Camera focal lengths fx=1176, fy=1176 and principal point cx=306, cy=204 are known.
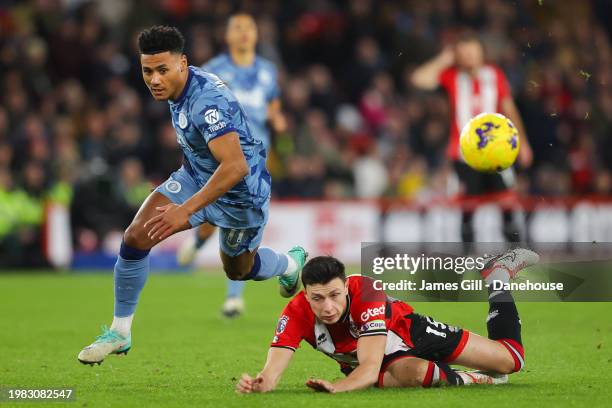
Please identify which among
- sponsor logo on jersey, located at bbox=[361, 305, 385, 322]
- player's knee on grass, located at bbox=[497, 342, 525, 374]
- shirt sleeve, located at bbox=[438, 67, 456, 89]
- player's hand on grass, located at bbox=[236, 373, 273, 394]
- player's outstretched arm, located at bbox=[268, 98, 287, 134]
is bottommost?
player's hand on grass, located at bbox=[236, 373, 273, 394]

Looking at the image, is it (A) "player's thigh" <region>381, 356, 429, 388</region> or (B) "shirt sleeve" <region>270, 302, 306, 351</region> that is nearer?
(B) "shirt sleeve" <region>270, 302, 306, 351</region>

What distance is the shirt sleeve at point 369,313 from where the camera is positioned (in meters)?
6.09

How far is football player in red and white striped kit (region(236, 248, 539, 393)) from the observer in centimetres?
608

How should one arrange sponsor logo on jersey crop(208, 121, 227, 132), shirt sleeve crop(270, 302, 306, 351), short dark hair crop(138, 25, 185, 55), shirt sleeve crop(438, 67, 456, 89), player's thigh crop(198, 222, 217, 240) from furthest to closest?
shirt sleeve crop(438, 67, 456, 89)
player's thigh crop(198, 222, 217, 240)
short dark hair crop(138, 25, 185, 55)
sponsor logo on jersey crop(208, 121, 227, 132)
shirt sleeve crop(270, 302, 306, 351)

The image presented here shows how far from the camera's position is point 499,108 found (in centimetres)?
1128

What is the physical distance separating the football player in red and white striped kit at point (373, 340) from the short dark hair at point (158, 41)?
156 cm

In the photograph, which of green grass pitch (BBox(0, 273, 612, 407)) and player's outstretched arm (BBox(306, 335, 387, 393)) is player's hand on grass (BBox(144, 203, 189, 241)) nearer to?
green grass pitch (BBox(0, 273, 612, 407))

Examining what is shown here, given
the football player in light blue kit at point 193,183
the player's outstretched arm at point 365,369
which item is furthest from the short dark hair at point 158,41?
the player's outstretched arm at point 365,369

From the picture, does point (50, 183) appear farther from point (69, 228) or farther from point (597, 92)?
point (597, 92)

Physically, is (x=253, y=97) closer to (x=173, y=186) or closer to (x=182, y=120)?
(x=173, y=186)

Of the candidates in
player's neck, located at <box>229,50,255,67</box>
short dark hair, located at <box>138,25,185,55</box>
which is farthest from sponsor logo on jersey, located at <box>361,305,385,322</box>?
player's neck, located at <box>229,50,255,67</box>

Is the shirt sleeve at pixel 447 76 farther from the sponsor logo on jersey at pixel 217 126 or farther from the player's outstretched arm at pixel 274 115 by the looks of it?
the sponsor logo on jersey at pixel 217 126

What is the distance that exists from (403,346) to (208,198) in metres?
1.33

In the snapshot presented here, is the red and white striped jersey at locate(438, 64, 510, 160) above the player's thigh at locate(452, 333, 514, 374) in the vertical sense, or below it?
above
